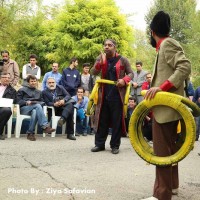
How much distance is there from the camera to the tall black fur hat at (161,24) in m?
3.69

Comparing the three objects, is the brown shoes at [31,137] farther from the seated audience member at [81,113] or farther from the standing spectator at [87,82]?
the standing spectator at [87,82]

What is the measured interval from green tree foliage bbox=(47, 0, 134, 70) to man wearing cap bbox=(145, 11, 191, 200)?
12.0 meters

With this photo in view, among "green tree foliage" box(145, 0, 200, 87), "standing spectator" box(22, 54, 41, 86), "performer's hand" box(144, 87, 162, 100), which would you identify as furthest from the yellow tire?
"green tree foliage" box(145, 0, 200, 87)

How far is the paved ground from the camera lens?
12.6 ft

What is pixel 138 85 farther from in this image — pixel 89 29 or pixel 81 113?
pixel 89 29

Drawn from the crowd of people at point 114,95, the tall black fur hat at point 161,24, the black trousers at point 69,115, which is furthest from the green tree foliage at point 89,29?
the tall black fur hat at point 161,24

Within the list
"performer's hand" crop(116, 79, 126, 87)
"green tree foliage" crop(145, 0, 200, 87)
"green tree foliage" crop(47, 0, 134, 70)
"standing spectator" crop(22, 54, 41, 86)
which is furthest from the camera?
"green tree foliage" crop(145, 0, 200, 87)

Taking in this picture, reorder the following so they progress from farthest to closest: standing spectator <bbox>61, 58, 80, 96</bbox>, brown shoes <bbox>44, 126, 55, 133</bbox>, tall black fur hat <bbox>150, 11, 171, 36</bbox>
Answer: standing spectator <bbox>61, 58, 80, 96</bbox> → brown shoes <bbox>44, 126, 55, 133</bbox> → tall black fur hat <bbox>150, 11, 171, 36</bbox>

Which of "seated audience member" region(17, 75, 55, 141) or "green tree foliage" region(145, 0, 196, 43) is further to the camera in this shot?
"green tree foliage" region(145, 0, 196, 43)

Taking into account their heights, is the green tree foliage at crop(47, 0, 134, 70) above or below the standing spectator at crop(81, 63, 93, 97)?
above

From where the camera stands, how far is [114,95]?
6.45 meters

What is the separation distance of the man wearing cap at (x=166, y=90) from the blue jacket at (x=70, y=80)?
5818 mm

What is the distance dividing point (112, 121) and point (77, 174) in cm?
204

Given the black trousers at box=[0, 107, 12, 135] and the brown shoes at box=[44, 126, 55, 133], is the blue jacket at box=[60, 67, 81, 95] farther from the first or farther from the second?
the black trousers at box=[0, 107, 12, 135]
